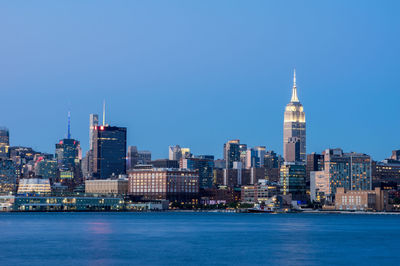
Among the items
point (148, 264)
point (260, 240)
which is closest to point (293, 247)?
point (260, 240)

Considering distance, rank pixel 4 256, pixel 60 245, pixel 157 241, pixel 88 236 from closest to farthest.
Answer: pixel 4 256, pixel 60 245, pixel 157 241, pixel 88 236

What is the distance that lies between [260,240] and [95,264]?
39285mm

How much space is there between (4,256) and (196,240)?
34259 mm

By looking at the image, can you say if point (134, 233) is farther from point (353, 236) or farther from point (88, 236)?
point (353, 236)

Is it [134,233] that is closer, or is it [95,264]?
[95,264]

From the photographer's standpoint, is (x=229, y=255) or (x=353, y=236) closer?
(x=229, y=255)

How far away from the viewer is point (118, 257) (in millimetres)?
87375

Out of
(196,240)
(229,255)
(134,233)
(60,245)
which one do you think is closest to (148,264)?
(229,255)

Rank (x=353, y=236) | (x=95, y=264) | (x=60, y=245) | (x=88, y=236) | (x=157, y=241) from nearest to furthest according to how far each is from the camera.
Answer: (x=95, y=264)
(x=60, y=245)
(x=157, y=241)
(x=88, y=236)
(x=353, y=236)

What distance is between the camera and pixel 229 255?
90000 mm

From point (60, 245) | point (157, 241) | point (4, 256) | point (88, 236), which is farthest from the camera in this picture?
point (88, 236)

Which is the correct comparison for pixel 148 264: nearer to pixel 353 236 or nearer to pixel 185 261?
pixel 185 261

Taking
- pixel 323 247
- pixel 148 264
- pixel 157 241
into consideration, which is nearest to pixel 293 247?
pixel 323 247

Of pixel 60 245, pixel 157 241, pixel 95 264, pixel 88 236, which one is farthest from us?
pixel 88 236
